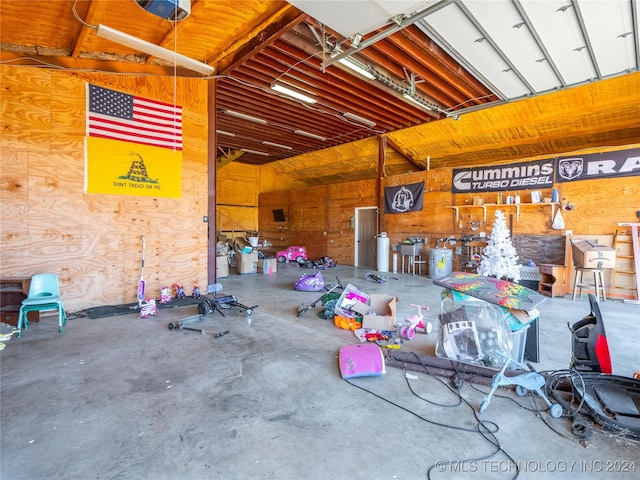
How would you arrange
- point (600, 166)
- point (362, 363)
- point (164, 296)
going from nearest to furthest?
point (362, 363) → point (164, 296) → point (600, 166)

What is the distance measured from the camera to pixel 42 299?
3596mm

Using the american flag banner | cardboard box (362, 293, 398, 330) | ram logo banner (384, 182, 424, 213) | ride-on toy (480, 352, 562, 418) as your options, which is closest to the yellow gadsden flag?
the american flag banner

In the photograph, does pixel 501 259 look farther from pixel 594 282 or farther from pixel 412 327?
pixel 594 282

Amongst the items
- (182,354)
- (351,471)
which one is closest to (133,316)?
(182,354)

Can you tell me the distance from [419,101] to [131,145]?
220 inches

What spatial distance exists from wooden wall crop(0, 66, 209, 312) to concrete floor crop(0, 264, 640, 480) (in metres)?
1.31

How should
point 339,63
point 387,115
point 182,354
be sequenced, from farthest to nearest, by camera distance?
point 387,115, point 339,63, point 182,354

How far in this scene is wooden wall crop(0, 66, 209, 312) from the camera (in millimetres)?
3980

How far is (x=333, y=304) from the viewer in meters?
4.48

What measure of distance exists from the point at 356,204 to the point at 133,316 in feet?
25.5

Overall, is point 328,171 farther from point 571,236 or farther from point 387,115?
point 571,236

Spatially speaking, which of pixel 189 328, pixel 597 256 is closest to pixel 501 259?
pixel 597 256

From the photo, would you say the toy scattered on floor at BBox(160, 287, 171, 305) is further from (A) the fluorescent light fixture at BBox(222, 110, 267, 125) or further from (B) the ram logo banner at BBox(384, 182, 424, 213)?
(B) the ram logo banner at BBox(384, 182, 424, 213)

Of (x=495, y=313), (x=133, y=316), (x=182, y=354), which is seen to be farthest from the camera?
(x=133, y=316)
